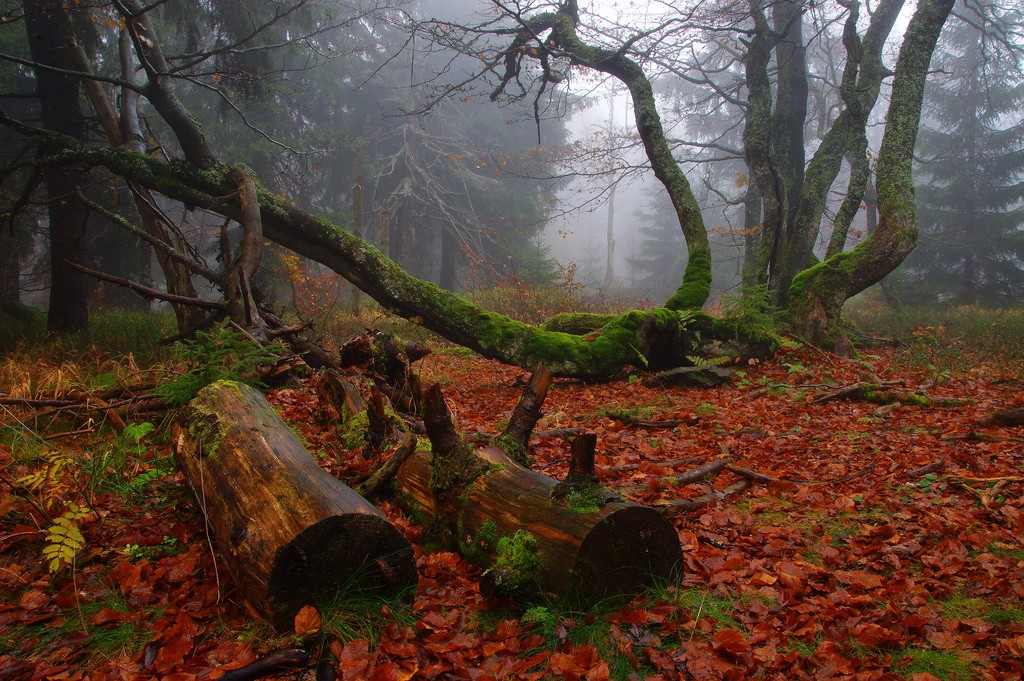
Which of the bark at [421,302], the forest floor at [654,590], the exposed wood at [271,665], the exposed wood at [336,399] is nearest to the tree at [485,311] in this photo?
the bark at [421,302]

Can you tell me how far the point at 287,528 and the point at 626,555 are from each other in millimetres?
1691

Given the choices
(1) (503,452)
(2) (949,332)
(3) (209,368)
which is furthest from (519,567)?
(2) (949,332)

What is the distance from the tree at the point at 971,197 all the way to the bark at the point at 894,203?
37.5 ft

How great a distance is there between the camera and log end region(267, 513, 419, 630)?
2.51 meters

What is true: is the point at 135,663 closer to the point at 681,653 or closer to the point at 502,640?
the point at 502,640

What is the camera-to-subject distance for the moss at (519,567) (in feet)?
9.13

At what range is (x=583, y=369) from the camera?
28.7 feet

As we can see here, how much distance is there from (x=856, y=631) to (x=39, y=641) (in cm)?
374

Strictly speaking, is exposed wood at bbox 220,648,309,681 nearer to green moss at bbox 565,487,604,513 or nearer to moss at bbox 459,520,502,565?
moss at bbox 459,520,502,565

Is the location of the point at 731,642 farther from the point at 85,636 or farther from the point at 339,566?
the point at 85,636

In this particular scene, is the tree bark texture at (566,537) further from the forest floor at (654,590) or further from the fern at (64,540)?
the fern at (64,540)

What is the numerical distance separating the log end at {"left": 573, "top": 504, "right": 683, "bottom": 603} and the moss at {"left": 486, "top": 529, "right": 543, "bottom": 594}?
24cm

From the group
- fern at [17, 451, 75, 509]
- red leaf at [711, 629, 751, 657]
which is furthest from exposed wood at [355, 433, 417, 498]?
red leaf at [711, 629, 751, 657]

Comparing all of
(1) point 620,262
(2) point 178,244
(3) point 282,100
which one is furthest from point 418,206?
(1) point 620,262
